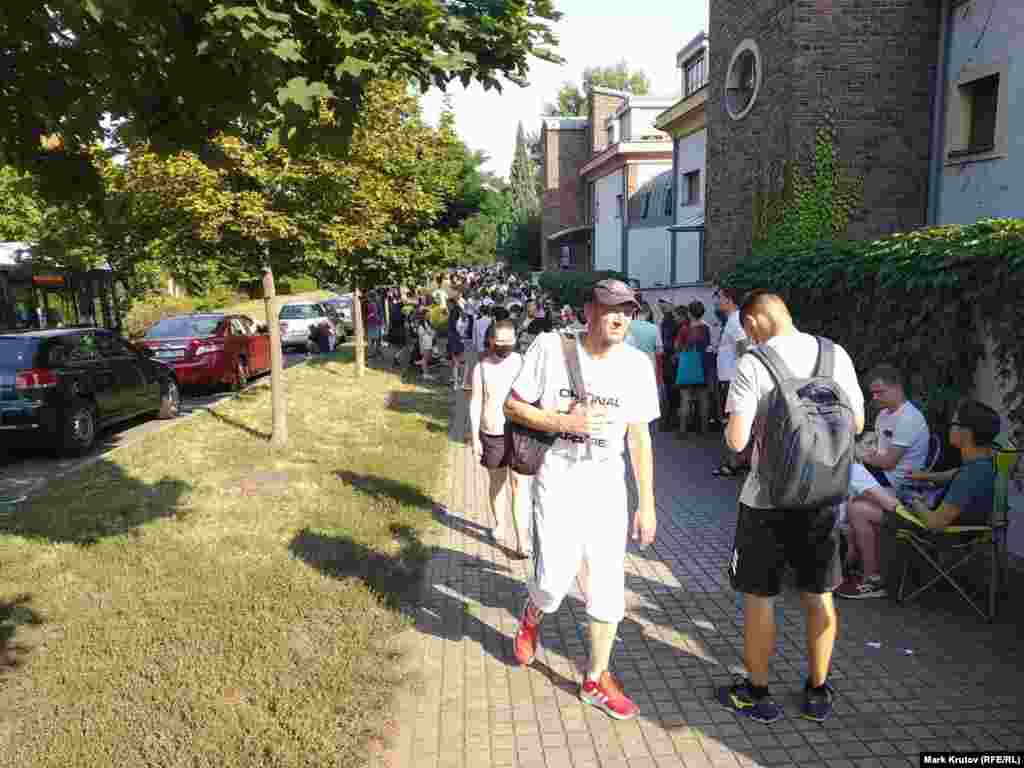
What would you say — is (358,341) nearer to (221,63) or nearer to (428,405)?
(428,405)

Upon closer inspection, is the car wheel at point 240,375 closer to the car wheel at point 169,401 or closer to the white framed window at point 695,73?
the car wheel at point 169,401

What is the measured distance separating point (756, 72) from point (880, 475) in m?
9.09

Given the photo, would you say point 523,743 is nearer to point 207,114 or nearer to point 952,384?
point 207,114

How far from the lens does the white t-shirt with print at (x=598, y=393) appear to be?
134 inches

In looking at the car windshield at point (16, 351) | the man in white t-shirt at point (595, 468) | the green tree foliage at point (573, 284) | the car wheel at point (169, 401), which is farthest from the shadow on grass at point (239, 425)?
the green tree foliage at point (573, 284)

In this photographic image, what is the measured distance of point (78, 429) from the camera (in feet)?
30.8

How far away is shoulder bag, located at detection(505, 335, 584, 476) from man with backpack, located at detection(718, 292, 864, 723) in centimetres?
70

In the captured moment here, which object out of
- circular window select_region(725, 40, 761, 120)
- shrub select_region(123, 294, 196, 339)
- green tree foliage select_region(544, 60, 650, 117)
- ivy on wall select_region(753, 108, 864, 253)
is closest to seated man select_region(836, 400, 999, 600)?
ivy on wall select_region(753, 108, 864, 253)

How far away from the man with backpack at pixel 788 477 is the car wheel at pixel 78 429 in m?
8.68

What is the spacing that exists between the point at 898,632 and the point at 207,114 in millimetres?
4560

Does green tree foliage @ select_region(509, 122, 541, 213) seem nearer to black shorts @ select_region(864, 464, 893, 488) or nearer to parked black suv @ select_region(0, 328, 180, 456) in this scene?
parked black suv @ select_region(0, 328, 180, 456)

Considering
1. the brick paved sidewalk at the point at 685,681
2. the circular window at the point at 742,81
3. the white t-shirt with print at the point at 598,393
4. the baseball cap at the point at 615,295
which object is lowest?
the brick paved sidewalk at the point at 685,681

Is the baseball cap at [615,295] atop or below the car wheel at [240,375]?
atop

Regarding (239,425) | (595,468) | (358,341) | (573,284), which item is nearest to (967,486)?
(595,468)
